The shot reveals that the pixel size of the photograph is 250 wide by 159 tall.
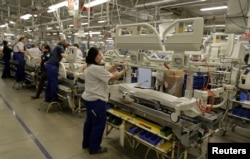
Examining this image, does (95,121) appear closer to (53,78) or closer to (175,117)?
(175,117)

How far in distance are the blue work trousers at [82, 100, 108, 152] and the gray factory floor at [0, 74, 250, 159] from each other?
0.60ft

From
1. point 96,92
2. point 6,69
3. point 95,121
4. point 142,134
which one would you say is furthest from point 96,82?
point 6,69

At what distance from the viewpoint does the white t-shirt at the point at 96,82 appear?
2.69 metres

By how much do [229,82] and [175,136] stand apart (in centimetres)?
252

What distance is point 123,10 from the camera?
349 inches

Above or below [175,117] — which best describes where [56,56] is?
above

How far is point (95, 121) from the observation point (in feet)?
9.11

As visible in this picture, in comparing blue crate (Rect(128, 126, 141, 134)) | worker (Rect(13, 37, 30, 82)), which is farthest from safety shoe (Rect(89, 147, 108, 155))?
worker (Rect(13, 37, 30, 82))

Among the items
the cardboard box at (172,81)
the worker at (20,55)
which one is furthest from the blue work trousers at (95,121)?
the worker at (20,55)

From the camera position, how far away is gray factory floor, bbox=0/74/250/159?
116 inches

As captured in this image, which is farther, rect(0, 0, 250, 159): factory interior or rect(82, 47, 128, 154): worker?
rect(82, 47, 128, 154): worker

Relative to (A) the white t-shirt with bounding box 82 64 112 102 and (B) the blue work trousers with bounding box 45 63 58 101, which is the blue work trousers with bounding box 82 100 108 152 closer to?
(A) the white t-shirt with bounding box 82 64 112 102

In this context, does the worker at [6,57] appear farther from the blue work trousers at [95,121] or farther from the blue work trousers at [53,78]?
the blue work trousers at [95,121]

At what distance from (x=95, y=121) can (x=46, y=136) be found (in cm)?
121
